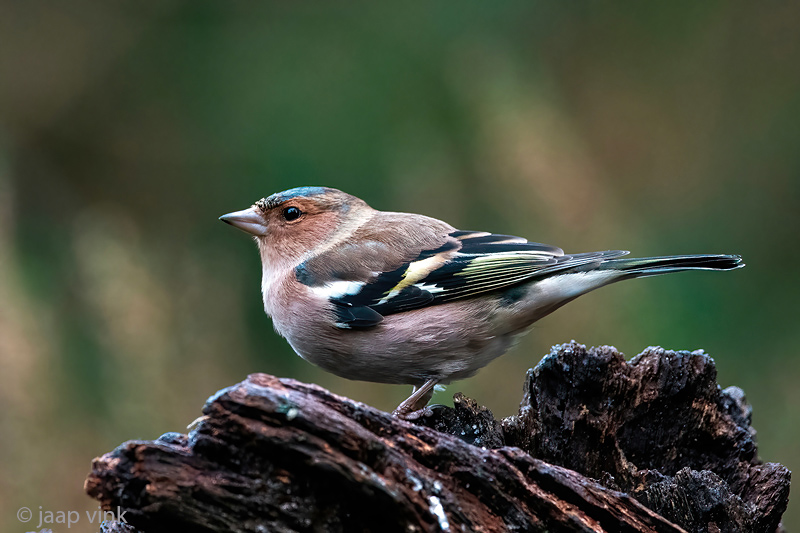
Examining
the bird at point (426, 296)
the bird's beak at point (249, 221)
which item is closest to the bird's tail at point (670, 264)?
the bird at point (426, 296)

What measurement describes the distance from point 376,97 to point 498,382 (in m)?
2.63

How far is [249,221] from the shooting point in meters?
4.55

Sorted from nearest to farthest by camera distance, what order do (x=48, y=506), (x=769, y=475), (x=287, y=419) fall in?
1. (x=287, y=419)
2. (x=769, y=475)
3. (x=48, y=506)

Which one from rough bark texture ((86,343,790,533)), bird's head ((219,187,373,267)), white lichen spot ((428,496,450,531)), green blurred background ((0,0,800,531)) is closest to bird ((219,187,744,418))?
bird's head ((219,187,373,267))

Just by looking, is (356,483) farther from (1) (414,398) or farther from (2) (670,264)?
(2) (670,264)

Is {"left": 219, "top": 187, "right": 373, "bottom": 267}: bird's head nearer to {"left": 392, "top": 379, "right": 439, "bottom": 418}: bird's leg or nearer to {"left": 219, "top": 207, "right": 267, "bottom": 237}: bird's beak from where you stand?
{"left": 219, "top": 207, "right": 267, "bottom": 237}: bird's beak

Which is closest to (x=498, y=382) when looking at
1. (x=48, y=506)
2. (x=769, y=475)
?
(x=769, y=475)

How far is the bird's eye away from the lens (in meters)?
4.60

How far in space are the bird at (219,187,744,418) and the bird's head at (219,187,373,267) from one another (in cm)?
27

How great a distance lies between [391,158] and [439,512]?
13.7ft

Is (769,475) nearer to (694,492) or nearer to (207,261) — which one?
Result: (694,492)

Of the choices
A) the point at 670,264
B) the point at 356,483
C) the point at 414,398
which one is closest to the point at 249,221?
the point at 414,398

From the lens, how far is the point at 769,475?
3107 mm

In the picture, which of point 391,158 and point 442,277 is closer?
point 442,277
